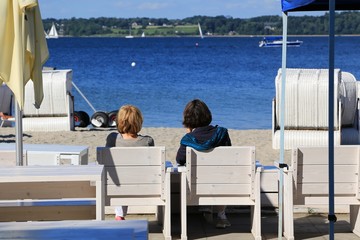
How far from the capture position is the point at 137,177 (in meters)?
6.48

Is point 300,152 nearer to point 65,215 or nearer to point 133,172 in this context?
point 133,172

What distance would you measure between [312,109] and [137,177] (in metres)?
5.75

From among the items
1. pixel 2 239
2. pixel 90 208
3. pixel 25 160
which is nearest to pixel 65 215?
pixel 90 208

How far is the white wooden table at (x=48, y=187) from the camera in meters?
5.50

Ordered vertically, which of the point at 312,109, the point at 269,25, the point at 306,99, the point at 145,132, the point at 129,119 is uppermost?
the point at 269,25

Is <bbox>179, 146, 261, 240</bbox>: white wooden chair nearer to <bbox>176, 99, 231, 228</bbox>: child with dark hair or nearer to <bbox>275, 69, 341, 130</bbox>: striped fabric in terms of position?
<bbox>176, 99, 231, 228</bbox>: child with dark hair

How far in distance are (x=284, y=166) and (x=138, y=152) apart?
1077mm

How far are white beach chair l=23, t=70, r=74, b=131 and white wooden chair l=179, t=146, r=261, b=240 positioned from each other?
306 inches

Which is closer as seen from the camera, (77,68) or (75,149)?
(75,149)

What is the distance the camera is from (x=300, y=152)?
6.50 meters

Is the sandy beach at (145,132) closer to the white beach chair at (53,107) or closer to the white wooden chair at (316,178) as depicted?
the white beach chair at (53,107)

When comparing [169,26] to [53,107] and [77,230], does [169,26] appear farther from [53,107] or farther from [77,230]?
[77,230]

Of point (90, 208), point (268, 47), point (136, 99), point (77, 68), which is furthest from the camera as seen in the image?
point (268, 47)

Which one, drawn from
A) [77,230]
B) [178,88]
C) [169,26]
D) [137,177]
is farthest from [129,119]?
[169,26]
